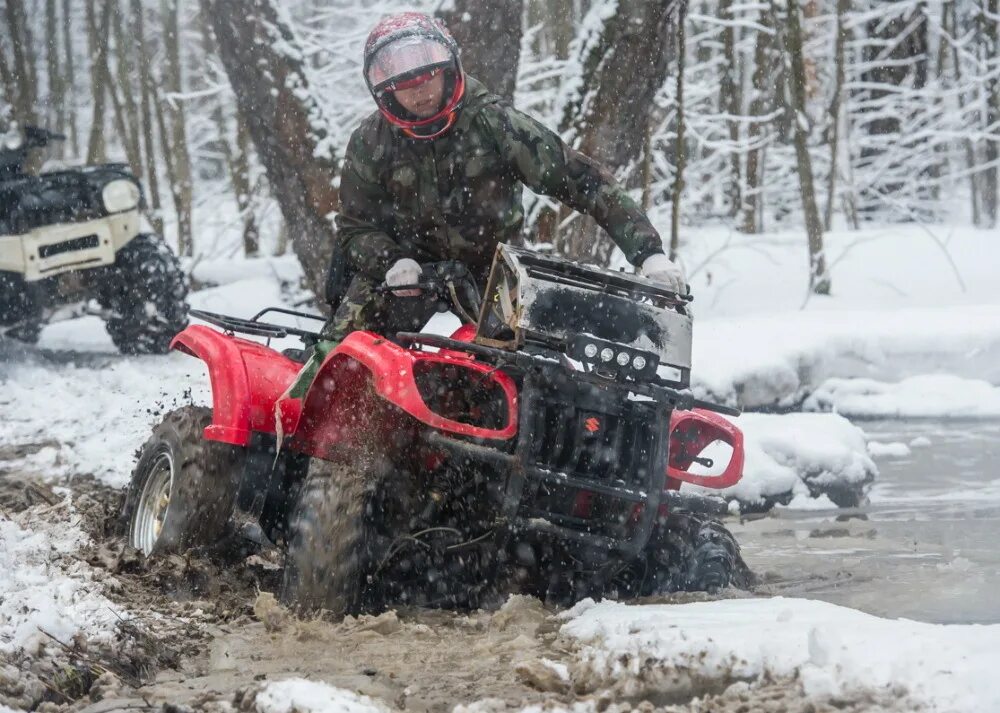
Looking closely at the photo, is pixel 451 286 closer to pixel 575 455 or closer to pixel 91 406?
pixel 575 455

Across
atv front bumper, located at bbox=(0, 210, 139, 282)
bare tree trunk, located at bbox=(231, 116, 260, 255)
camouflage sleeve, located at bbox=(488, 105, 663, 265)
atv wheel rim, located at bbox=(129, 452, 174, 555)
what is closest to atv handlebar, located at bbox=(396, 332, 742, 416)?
camouflage sleeve, located at bbox=(488, 105, 663, 265)

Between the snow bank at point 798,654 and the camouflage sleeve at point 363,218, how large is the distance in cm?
168

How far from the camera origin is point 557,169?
4.82 meters

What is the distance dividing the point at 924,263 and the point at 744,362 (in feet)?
24.1

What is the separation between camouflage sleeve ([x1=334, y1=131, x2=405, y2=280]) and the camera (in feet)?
15.6

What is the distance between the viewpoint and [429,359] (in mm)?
4176

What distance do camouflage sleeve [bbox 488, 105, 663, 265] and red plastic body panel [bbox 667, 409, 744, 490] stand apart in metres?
0.63

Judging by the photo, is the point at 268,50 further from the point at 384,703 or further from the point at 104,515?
the point at 384,703

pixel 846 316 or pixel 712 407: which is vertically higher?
pixel 712 407

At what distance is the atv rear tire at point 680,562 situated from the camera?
4477mm

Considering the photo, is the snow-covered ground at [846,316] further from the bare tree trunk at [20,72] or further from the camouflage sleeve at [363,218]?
the bare tree trunk at [20,72]

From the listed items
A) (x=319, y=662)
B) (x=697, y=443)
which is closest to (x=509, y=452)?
(x=319, y=662)

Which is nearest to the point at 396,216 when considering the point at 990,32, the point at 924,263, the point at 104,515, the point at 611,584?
the point at 611,584

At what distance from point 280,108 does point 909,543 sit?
5.82 metres
